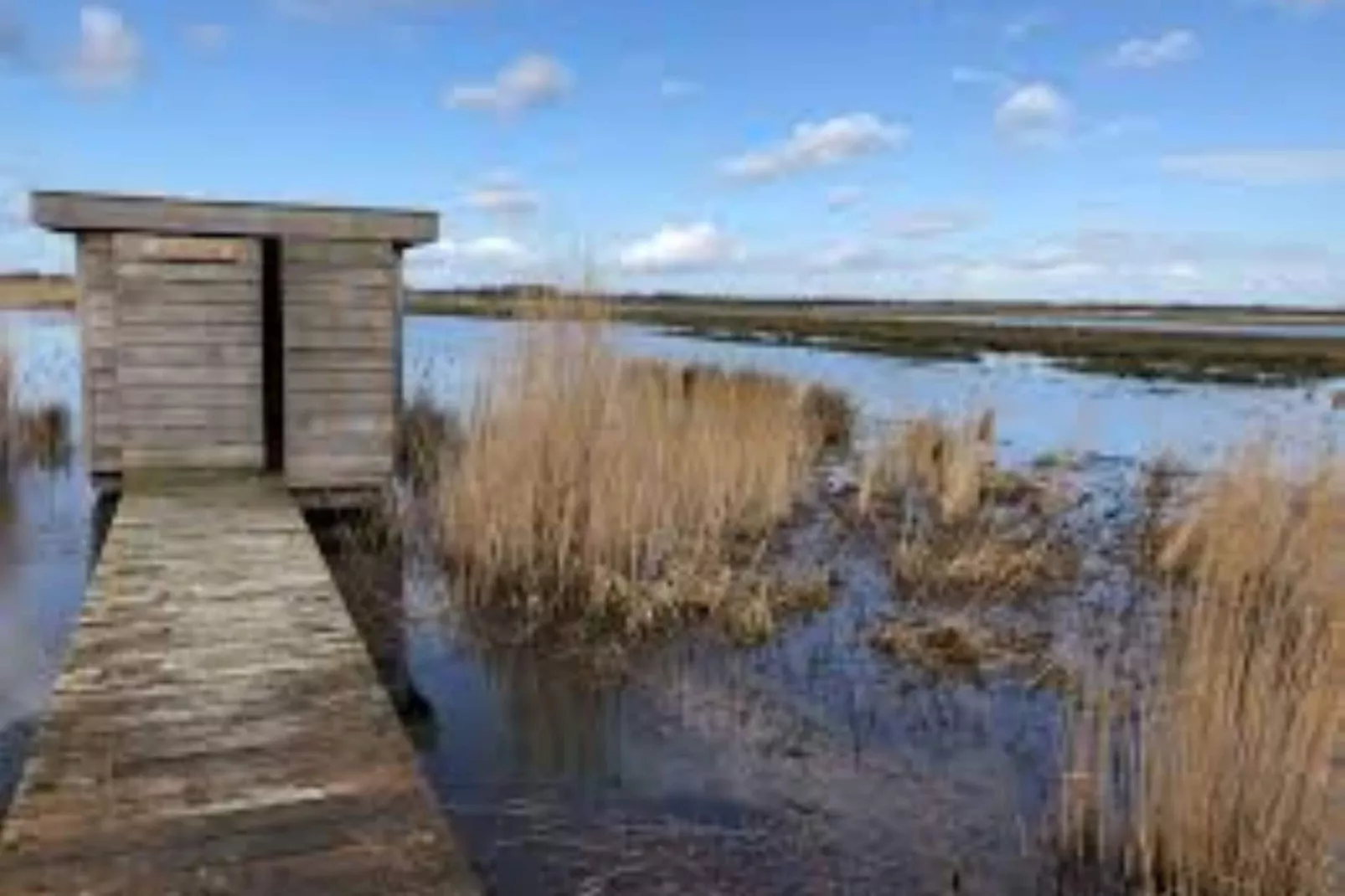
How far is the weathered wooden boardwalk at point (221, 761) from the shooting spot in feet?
10.5

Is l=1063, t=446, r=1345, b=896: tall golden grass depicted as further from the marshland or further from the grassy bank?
the grassy bank

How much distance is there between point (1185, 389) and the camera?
26.0 m

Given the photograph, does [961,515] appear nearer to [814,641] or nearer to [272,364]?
[814,641]

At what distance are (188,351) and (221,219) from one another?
2.88 feet

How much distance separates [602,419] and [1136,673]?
3.19 metres

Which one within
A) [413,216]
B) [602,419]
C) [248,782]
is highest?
[413,216]

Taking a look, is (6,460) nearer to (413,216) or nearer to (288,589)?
(413,216)

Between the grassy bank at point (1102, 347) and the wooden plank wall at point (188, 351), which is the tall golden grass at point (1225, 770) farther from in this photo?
the grassy bank at point (1102, 347)

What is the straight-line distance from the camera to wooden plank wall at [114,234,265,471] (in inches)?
363

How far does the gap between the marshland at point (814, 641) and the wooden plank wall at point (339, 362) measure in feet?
1.47

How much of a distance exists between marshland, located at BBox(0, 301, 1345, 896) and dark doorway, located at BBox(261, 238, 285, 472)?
0.87 meters

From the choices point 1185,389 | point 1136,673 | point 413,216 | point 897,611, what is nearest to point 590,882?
point 1136,673

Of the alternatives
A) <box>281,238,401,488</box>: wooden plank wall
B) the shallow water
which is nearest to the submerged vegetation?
<box>281,238,401,488</box>: wooden plank wall

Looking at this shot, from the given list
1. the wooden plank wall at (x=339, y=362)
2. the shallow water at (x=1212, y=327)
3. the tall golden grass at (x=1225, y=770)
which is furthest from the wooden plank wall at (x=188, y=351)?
the shallow water at (x=1212, y=327)
